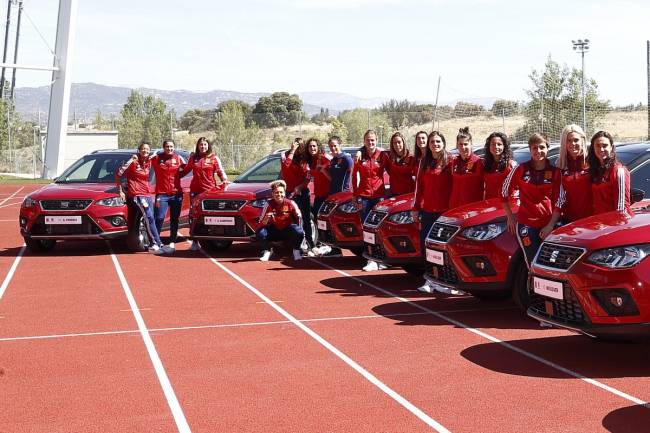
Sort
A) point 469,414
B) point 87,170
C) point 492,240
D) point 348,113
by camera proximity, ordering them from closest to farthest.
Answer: point 469,414
point 492,240
point 87,170
point 348,113

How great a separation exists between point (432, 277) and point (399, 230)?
154 cm

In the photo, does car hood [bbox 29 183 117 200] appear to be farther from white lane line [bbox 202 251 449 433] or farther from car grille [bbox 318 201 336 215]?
white lane line [bbox 202 251 449 433]

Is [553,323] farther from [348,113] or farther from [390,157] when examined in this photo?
[348,113]

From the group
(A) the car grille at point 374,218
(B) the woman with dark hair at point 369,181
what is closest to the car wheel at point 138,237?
(B) the woman with dark hair at point 369,181

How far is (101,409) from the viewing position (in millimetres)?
6305

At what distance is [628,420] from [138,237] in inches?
429

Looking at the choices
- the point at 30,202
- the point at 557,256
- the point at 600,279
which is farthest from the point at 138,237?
the point at 600,279

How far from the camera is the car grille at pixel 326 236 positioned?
1369 cm

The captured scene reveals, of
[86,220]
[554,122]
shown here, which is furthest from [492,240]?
[554,122]

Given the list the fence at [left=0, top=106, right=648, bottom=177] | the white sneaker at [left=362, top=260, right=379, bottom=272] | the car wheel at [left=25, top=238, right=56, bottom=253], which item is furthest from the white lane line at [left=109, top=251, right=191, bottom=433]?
the fence at [left=0, top=106, right=648, bottom=177]

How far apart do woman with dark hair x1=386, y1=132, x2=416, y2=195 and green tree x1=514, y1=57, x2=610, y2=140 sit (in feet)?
109

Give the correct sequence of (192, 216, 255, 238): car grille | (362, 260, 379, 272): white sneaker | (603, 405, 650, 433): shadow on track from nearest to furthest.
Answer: (603, 405, 650, 433): shadow on track, (362, 260, 379, 272): white sneaker, (192, 216, 255, 238): car grille

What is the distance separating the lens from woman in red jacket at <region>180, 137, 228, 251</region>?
1553 centimetres

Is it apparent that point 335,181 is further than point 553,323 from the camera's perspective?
Yes
